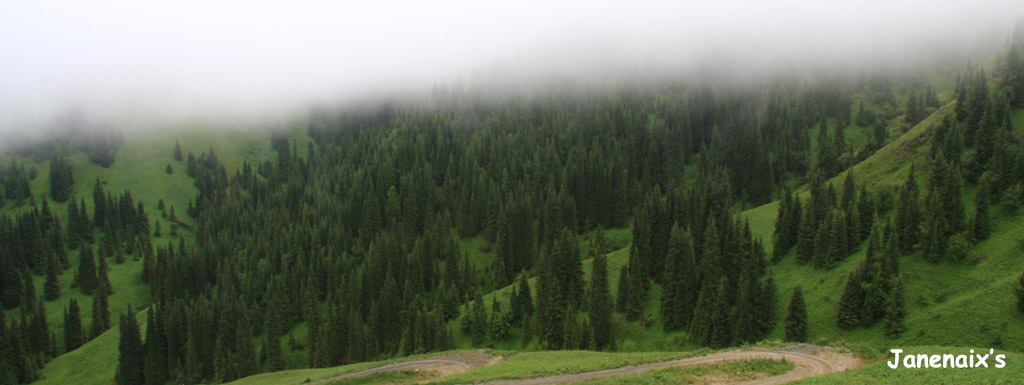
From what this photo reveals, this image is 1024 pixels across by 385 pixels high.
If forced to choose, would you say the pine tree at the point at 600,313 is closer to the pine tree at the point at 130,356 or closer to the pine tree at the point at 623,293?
the pine tree at the point at 623,293

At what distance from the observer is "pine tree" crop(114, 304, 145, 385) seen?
11738 cm

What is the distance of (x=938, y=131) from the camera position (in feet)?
303

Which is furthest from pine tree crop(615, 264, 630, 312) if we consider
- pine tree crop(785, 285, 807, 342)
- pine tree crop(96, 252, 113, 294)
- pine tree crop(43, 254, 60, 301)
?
pine tree crop(43, 254, 60, 301)

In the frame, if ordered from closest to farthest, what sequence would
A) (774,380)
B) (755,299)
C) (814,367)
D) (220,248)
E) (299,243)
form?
(774,380) < (814,367) < (755,299) < (299,243) < (220,248)

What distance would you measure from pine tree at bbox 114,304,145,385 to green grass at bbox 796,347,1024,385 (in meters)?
135

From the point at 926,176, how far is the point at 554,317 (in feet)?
225

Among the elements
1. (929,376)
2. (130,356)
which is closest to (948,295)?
(929,376)

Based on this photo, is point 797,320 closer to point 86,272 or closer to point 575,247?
point 575,247

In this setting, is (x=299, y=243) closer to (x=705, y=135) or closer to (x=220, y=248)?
(x=220, y=248)

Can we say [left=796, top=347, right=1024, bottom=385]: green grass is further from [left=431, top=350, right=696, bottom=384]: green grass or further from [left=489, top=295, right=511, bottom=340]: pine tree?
[left=489, top=295, right=511, bottom=340]: pine tree

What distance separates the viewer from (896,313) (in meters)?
66.9

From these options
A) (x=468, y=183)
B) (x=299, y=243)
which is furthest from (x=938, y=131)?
(x=299, y=243)

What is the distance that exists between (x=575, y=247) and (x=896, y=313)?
2124 inches

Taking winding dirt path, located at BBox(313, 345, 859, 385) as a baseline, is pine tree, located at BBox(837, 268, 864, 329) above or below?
below
